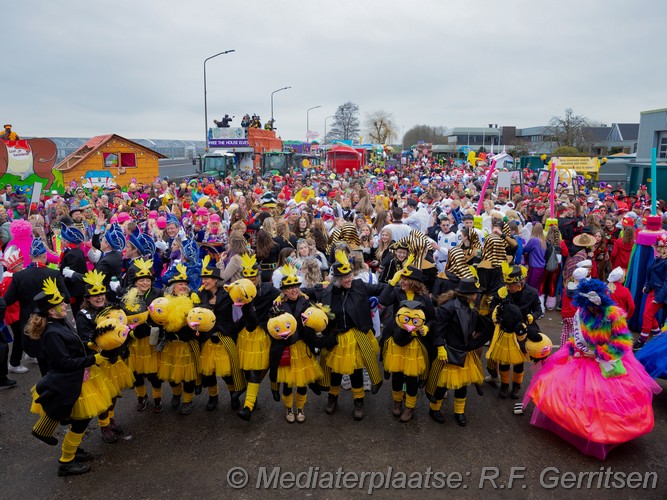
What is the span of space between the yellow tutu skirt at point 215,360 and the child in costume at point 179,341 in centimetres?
13

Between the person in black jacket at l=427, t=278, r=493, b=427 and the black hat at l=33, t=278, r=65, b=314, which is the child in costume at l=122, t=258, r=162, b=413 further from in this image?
the person in black jacket at l=427, t=278, r=493, b=427

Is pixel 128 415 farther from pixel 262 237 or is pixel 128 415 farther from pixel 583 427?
pixel 583 427

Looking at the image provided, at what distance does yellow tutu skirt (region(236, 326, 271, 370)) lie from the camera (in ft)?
16.8

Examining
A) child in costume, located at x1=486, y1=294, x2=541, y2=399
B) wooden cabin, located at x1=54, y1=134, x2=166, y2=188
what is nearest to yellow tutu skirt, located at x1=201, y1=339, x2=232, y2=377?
child in costume, located at x1=486, y1=294, x2=541, y2=399

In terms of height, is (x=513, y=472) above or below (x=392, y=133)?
below

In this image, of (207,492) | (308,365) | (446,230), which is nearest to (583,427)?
(308,365)

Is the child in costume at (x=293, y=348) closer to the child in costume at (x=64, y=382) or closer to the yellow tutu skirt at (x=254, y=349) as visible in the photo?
the yellow tutu skirt at (x=254, y=349)

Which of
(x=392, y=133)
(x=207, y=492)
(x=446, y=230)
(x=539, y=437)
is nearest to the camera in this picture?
(x=207, y=492)

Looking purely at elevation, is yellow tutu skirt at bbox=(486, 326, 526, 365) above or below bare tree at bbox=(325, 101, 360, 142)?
below

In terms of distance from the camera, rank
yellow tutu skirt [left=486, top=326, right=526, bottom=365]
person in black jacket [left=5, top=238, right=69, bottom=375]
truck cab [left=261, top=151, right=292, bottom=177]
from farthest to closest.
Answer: truck cab [left=261, top=151, right=292, bottom=177] → person in black jacket [left=5, top=238, right=69, bottom=375] → yellow tutu skirt [left=486, top=326, right=526, bottom=365]

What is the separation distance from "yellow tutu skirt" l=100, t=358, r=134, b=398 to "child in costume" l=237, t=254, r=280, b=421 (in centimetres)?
117

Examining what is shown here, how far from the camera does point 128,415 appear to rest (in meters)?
5.54

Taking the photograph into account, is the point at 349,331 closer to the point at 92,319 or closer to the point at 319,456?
the point at 319,456

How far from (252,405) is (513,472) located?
108 inches
